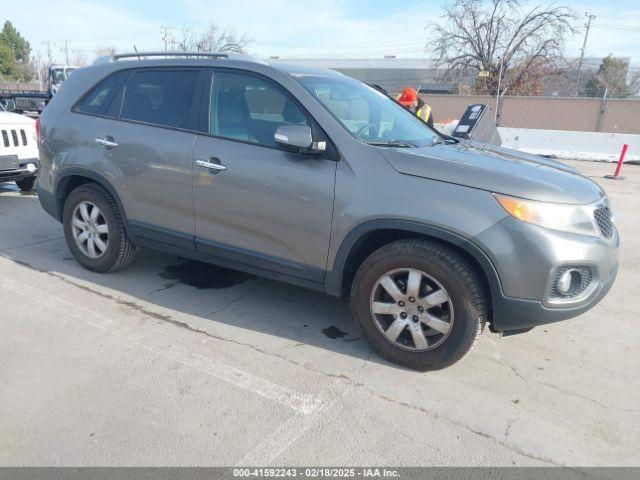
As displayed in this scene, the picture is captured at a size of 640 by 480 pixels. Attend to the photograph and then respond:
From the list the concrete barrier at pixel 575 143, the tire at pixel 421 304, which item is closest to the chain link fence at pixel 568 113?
the concrete barrier at pixel 575 143

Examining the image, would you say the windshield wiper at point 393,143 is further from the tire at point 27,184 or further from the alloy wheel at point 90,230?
the tire at point 27,184

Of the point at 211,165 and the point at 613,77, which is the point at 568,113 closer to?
the point at 211,165

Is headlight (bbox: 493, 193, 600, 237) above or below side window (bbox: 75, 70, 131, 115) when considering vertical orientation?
below

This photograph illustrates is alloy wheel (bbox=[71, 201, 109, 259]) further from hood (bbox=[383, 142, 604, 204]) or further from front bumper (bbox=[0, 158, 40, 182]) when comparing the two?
front bumper (bbox=[0, 158, 40, 182])

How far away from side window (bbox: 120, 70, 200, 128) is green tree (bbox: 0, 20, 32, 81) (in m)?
74.8

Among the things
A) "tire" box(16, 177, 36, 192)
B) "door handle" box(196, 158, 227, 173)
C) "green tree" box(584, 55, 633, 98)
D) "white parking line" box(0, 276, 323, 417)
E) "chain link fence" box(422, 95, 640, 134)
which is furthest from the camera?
"green tree" box(584, 55, 633, 98)

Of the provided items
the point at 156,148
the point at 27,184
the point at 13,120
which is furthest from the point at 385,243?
the point at 27,184

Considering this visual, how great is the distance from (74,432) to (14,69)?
258 ft

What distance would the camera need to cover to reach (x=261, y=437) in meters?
2.64

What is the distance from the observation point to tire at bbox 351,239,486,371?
3.01 metres

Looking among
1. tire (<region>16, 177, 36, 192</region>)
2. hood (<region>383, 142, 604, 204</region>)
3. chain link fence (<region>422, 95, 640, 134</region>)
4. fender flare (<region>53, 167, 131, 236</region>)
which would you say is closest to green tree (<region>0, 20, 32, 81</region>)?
chain link fence (<region>422, 95, 640, 134</region>)

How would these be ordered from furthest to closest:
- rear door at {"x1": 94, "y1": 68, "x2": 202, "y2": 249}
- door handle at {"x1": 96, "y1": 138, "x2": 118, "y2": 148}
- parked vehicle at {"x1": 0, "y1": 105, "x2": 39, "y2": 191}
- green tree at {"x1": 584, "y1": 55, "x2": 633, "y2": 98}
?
green tree at {"x1": 584, "y1": 55, "x2": 633, "y2": 98} → parked vehicle at {"x1": 0, "y1": 105, "x2": 39, "y2": 191} → door handle at {"x1": 96, "y1": 138, "x2": 118, "y2": 148} → rear door at {"x1": 94, "y1": 68, "x2": 202, "y2": 249}

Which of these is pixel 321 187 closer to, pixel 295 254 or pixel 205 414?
pixel 295 254

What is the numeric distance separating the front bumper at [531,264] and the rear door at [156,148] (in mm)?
2247
